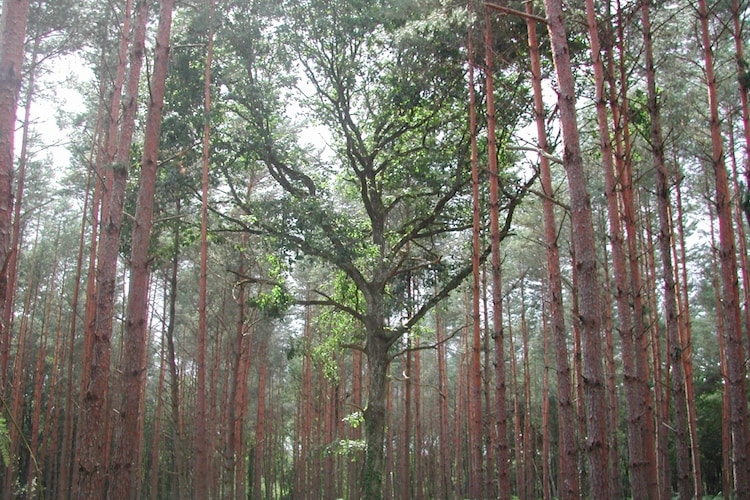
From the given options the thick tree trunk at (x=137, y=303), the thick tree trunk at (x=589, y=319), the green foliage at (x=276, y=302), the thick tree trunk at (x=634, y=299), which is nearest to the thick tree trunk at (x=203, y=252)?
the green foliage at (x=276, y=302)

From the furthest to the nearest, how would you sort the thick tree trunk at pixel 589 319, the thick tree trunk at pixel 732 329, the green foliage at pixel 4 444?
the thick tree trunk at pixel 732 329 < the thick tree trunk at pixel 589 319 < the green foliage at pixel 4 444

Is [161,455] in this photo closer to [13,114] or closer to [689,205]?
[689,205]

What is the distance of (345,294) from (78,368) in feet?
47.5

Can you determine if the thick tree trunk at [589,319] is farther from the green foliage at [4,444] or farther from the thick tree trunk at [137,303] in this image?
the green foliage at [4,444]

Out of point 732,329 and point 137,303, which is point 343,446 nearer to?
point 137,303

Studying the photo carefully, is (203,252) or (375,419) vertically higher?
(203,252)

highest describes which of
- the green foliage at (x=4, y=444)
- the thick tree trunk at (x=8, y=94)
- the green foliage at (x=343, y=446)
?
the thick tree trunk at (x=8, y=94)

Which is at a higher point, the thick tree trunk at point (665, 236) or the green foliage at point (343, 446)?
the thick tree trunk at point (665, 236)

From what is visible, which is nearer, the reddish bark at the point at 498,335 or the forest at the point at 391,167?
the forest at the point at 391,167

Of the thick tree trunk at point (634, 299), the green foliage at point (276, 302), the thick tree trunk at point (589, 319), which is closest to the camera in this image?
the thick tree trunk at point (589, 319)

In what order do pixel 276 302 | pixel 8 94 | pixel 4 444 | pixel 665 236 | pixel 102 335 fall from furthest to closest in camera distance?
pixel 276 302 < pixel 665 236 < pixel 102 335 < pixel 8 94 < pixel 4 444

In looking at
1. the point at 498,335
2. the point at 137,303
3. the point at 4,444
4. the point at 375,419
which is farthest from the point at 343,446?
the point at 4,444

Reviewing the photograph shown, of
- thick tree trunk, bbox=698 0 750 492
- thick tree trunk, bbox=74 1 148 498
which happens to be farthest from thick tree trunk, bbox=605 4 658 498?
thick tree trunk, bbox=74 1 148 498

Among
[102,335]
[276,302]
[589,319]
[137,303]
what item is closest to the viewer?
[589,319]
